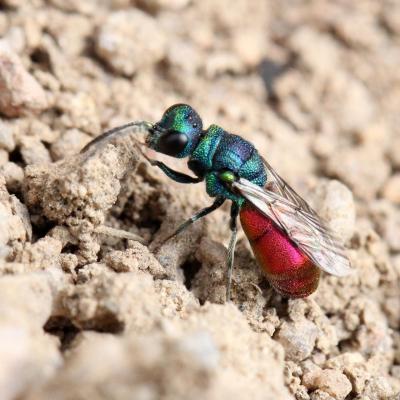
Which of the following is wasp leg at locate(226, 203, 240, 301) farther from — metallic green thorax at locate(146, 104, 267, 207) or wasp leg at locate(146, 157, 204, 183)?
wasp leg at locate(146, 157, 204, 183)

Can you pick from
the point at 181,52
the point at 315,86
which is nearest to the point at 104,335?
the point at 181,52

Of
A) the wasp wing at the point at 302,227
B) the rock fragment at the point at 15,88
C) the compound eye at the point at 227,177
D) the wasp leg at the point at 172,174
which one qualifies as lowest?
the rock fragment at the point at 15,88

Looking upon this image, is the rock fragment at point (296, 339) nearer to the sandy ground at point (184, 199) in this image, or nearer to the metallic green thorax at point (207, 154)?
the sandy ground at point (184, 199)

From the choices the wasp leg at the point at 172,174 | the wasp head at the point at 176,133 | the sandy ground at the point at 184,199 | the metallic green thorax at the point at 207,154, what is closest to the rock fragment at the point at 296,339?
the sandy ground at the point at 184,199

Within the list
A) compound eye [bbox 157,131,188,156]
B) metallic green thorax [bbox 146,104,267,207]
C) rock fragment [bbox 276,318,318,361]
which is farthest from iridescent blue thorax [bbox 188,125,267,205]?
rock fragment [bbox 276,318,318,361]

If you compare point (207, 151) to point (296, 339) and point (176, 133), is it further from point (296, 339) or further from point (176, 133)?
point (296, 339)
